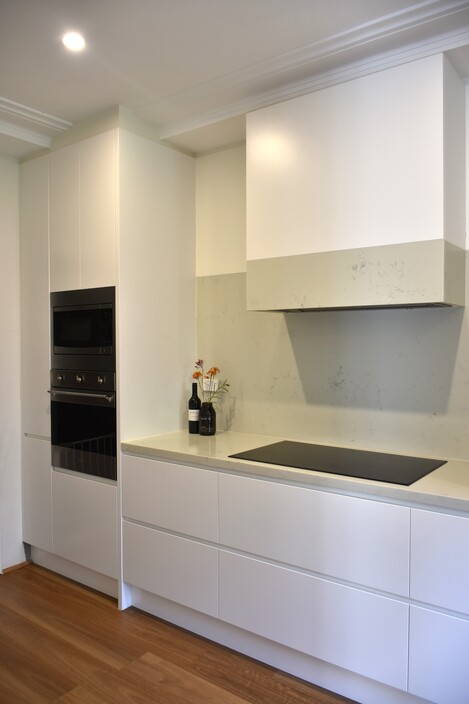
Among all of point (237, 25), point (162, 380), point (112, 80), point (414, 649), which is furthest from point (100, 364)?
point (414, 649)

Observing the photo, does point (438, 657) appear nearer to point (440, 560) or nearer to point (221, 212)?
point (440, 560)

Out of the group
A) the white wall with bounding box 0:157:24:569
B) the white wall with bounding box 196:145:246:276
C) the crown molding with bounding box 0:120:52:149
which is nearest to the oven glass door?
the white wall with bounding box 0:157:24:569

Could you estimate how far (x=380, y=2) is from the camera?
1790 mm

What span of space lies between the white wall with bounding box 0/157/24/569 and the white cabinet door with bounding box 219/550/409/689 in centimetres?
155

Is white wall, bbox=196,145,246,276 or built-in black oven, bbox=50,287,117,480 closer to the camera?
built-in black oven, bbox=50,287,117,480

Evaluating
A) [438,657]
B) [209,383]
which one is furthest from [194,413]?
[438,657]

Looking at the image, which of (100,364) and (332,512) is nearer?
(332,512)

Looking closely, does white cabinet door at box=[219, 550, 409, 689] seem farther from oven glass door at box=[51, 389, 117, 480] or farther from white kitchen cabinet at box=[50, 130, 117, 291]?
white kitchen cabinet at box=[50, 130, 117, 291]

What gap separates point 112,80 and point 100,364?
132 cm

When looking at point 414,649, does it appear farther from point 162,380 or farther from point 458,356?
point 162,380

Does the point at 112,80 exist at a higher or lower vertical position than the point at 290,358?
higher

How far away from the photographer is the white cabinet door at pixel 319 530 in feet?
5.86

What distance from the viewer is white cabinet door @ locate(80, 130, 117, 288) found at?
2.64 metres

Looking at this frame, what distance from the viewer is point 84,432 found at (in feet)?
9.29
